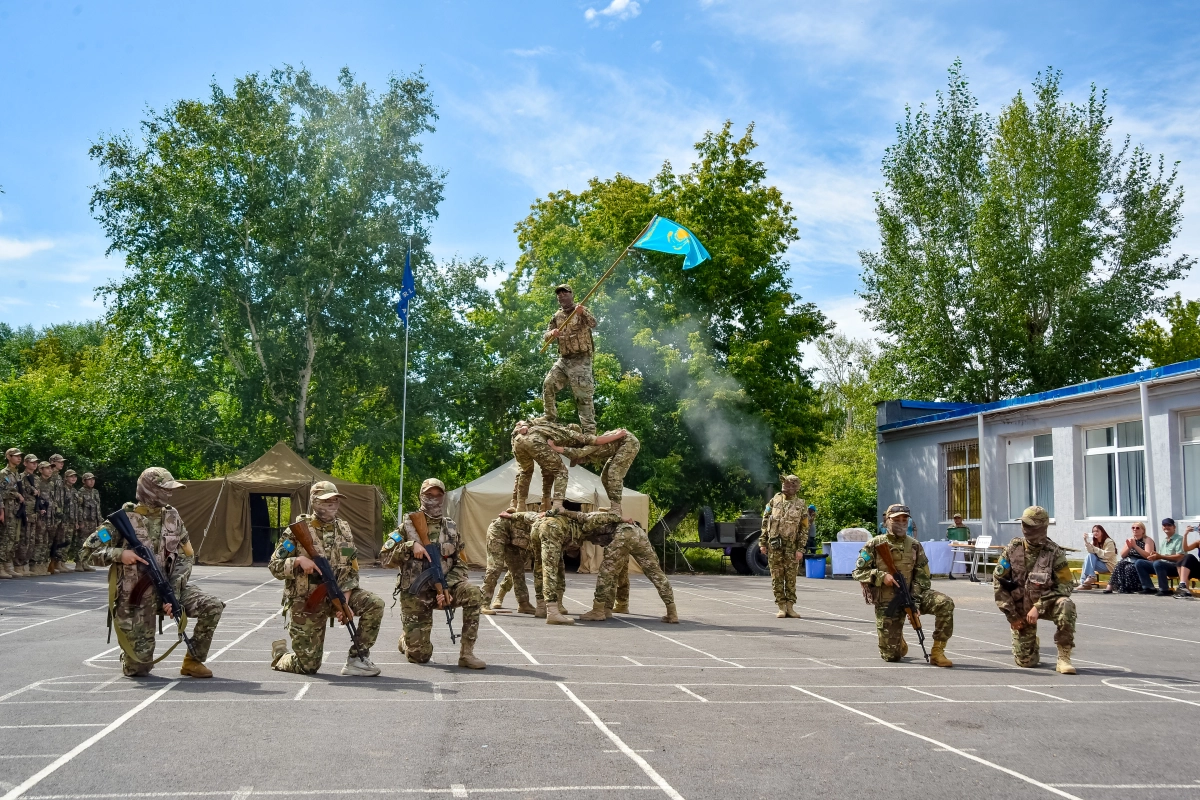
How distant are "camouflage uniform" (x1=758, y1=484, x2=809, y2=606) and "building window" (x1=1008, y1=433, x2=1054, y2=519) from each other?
12.6m

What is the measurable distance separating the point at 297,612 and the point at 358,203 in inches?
1074

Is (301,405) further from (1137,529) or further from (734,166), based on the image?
(1137,529)

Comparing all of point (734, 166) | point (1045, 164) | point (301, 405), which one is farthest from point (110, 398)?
point (1045, 164)

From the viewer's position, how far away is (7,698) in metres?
7.89

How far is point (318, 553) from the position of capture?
9.01 metres

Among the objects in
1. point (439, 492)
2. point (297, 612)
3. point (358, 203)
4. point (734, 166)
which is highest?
point (734, 166)

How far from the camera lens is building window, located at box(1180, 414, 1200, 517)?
2166cm

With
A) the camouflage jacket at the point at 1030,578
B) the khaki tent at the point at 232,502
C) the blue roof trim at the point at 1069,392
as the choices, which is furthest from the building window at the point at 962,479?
the camouflage jacket at the point at 1030,578

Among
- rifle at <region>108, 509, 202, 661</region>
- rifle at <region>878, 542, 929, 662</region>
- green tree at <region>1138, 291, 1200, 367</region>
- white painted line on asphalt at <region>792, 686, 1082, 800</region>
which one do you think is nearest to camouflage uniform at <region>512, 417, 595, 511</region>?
rifle at <region>878, 542, 929, 662</region>

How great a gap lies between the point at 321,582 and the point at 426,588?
3.54ft

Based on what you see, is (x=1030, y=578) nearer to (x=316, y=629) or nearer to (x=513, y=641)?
(x=513, y=641)

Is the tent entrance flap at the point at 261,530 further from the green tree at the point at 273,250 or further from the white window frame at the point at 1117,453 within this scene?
the white window frame at the point at 1117,453

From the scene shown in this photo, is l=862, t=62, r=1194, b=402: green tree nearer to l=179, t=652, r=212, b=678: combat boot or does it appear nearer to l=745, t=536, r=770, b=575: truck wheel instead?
l=745, t=536, r=770, b=575: truck wheel

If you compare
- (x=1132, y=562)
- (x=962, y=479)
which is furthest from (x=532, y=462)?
(x=962, y=479)
